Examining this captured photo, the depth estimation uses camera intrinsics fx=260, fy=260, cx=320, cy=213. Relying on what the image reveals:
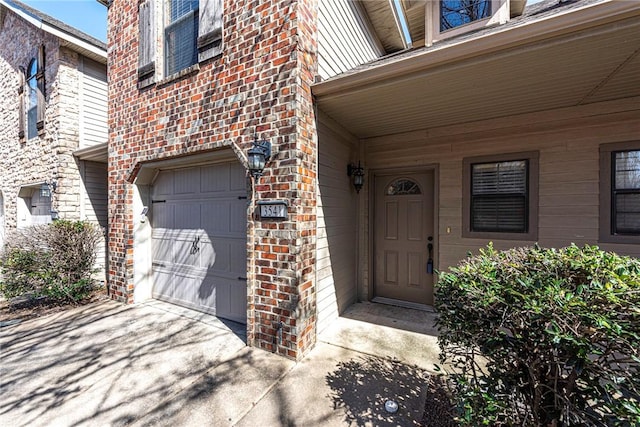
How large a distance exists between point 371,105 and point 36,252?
592cm

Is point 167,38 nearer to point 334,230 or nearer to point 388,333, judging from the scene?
point 334,230

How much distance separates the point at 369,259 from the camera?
4.50m

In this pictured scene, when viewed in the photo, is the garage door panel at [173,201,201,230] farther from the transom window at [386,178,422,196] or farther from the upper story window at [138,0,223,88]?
the transom window at [386,178,422,196]

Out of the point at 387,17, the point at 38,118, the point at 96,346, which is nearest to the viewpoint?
the point at 96,346

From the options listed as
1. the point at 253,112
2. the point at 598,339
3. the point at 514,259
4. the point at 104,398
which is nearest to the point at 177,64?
the point at 253,112

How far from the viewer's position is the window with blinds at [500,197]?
11.6 feet

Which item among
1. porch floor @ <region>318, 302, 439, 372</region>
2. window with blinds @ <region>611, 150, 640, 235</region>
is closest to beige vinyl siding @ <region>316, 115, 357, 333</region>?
porch floor @ <region>318, 302, 439, 372</region>

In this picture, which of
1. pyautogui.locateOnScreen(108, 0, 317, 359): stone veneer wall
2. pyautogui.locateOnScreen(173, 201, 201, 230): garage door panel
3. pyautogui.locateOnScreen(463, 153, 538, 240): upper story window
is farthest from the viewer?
pyautogui.locateOnScreen(173, 201, 201, 230): garage door panel

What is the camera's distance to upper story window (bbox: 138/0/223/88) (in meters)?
3.77

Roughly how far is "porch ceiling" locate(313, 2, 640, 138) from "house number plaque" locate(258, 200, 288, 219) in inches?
53.4

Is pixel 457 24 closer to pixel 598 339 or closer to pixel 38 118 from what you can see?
pixel 598 339

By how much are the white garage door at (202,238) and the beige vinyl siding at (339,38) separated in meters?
1.89

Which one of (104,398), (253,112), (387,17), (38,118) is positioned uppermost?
(387,17)

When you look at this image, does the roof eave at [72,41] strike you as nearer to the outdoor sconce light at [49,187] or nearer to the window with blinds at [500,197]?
the outdoor sconce light at [49,187]
